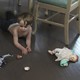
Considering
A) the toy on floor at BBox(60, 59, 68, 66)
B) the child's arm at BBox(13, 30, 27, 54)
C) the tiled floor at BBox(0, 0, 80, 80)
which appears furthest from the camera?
the child's arm at BBox(13, 30, 27, 54)

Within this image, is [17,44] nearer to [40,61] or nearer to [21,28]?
[21,28]

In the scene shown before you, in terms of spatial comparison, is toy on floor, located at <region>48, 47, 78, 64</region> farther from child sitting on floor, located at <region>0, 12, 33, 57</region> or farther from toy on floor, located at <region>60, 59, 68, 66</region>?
child sitting on floor, located at <region>0, 12, 33, 57</region>

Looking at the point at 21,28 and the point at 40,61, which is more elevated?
the point at 21,28

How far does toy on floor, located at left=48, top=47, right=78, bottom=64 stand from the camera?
75.9 inches

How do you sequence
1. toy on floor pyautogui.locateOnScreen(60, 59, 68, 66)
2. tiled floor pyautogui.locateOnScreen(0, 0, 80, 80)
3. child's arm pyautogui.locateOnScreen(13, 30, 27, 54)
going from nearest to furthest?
tiled floor pyautogui.locateOnScreen(0, 0, 80, 80)
toy on floor pyautogui.locateOnScreen(60, 59, 68, 66)
child's arm pyautogui.locateOnScreen(13, 30, 27, 54)

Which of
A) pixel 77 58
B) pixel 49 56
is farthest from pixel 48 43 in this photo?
pixel 77 58

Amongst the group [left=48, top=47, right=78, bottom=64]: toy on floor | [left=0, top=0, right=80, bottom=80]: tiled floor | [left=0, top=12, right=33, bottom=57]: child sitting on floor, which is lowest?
[left=0, top=0, right=80, bottom=80]: tiled floor

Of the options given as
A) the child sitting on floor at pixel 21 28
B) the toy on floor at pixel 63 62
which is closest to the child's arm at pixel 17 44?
the child sitting on floor at pixel 21 28

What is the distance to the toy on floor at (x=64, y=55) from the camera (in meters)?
1.93

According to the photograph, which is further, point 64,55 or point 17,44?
point 17,44

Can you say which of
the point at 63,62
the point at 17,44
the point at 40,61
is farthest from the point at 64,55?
the point at 17,44

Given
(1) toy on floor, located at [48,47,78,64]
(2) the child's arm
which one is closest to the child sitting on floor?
(2) the child's arm

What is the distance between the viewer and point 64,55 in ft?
6.38

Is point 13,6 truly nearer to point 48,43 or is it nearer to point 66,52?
point 48,43
